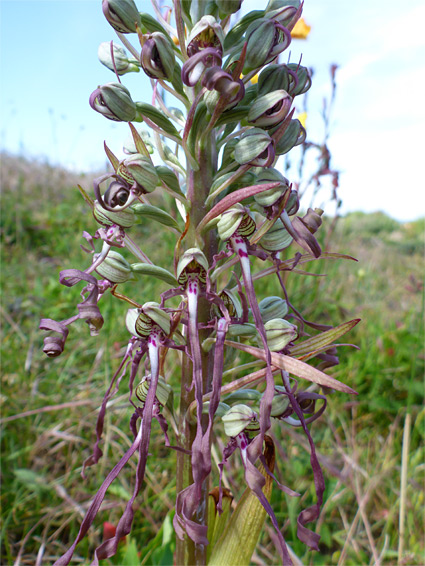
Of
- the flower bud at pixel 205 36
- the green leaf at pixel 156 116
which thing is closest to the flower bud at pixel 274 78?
the flower bud at pixel 205 36

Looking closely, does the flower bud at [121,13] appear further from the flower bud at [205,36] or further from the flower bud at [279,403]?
the flower bud at [279,403]

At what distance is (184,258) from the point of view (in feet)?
3.13

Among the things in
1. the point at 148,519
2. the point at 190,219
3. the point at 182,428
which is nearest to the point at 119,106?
the point at 190,219

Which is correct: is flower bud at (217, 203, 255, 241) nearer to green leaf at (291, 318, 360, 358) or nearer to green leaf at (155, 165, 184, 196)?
green leaf at (155, 165, 184, 196)

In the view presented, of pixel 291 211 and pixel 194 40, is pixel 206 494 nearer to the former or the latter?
pixel 291 211

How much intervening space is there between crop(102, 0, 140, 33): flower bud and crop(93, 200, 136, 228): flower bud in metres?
0.43

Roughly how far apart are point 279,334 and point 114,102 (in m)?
0.64

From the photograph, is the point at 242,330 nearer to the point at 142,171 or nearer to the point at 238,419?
the point at 238,419

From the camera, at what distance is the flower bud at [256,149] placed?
0.93 metres

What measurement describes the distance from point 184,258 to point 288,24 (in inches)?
24.1

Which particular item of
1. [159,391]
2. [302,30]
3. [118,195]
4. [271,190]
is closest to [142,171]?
[118,195]

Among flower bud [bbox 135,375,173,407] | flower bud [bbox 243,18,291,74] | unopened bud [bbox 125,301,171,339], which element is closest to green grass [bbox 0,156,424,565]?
flower bud [bbox 135,375,173,407]

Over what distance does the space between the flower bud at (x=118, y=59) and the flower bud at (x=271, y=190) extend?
50 cm

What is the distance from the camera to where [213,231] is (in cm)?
106
